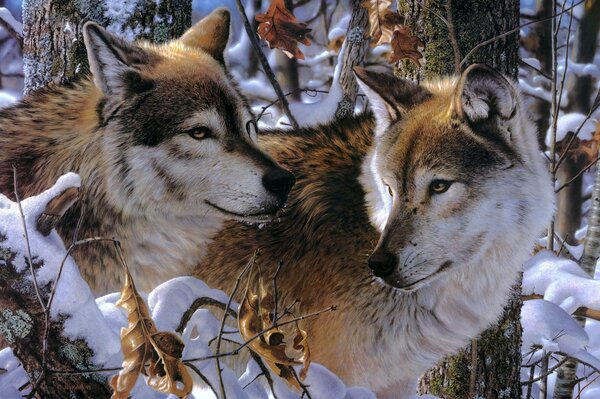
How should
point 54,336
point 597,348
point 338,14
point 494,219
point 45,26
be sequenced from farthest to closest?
1. point 338,14
2. point 597,348
3. point 45,26
4. point 494,219
5. point 54,336

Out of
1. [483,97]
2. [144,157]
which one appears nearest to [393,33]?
[483,97]

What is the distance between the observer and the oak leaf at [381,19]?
3.03 metres

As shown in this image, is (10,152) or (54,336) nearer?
(54,336)

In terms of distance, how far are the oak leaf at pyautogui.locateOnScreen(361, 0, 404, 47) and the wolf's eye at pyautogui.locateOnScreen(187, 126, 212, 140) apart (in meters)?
1.01

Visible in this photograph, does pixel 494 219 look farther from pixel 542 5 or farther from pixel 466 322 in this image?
pixel 542 5

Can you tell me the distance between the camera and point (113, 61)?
2.30m

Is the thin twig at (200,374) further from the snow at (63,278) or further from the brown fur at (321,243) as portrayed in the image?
the brown fur at (321,243)

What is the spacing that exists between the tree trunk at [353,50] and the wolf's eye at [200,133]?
54.0 inches

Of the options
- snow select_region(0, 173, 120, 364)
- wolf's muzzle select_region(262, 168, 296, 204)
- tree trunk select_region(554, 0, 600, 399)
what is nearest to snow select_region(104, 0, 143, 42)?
wolf's muzzle select_region(262, 168, 296, 204)

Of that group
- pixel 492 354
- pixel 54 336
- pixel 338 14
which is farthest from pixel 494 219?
pixel 338 14

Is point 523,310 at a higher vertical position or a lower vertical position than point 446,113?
lower

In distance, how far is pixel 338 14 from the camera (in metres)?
7.58

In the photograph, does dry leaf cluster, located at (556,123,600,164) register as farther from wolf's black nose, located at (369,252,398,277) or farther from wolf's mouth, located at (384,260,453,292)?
wolf's black nose, located at (369,252,398,277)

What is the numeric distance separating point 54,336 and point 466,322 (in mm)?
1568
